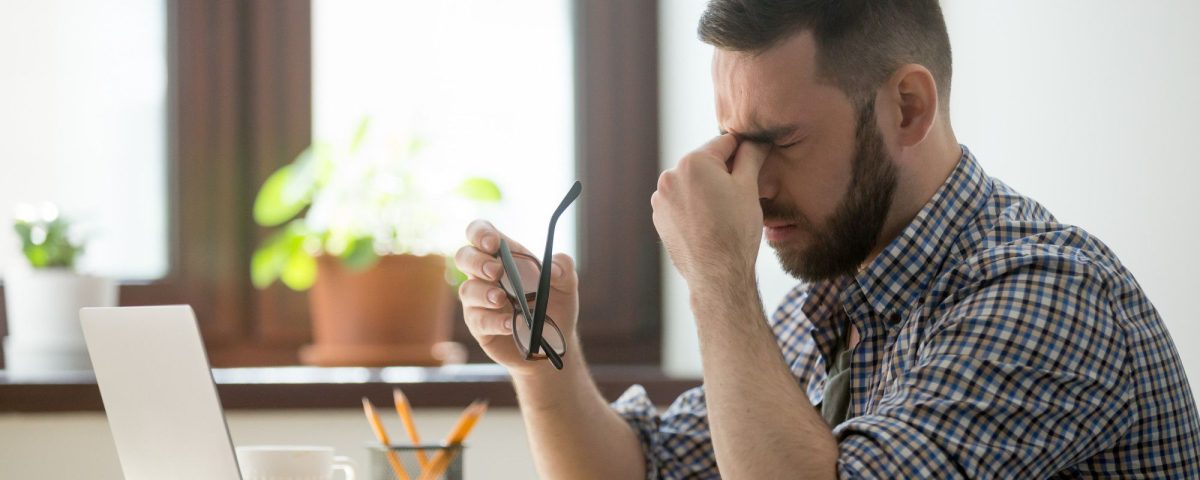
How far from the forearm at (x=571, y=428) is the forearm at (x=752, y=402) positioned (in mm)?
328

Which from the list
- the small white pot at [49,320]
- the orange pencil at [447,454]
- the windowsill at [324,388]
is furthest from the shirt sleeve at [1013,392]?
the small white pot at [49,320]

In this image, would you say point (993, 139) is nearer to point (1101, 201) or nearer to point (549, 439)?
point (1101, 201)

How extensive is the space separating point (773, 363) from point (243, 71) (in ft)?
4.80

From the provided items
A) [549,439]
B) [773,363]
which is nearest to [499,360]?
[549,439]

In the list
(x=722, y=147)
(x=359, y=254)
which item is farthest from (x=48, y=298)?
(x=722, y=147)

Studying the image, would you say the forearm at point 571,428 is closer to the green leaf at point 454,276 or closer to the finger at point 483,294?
the finger at point 483,294

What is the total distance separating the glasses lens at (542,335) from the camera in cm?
128

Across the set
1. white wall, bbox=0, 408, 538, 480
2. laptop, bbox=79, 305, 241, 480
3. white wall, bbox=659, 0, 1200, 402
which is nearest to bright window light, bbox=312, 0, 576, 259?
white wall, bbox=0, 408, 538, 480

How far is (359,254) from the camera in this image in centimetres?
209

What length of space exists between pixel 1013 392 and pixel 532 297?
529 millimetres

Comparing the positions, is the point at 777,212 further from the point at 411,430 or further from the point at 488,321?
the point at 411,430

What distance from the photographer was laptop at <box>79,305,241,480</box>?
3.60ft

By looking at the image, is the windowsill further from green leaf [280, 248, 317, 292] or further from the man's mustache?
the man's mustache

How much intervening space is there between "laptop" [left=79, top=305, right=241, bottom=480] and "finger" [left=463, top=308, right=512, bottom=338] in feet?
1.08
